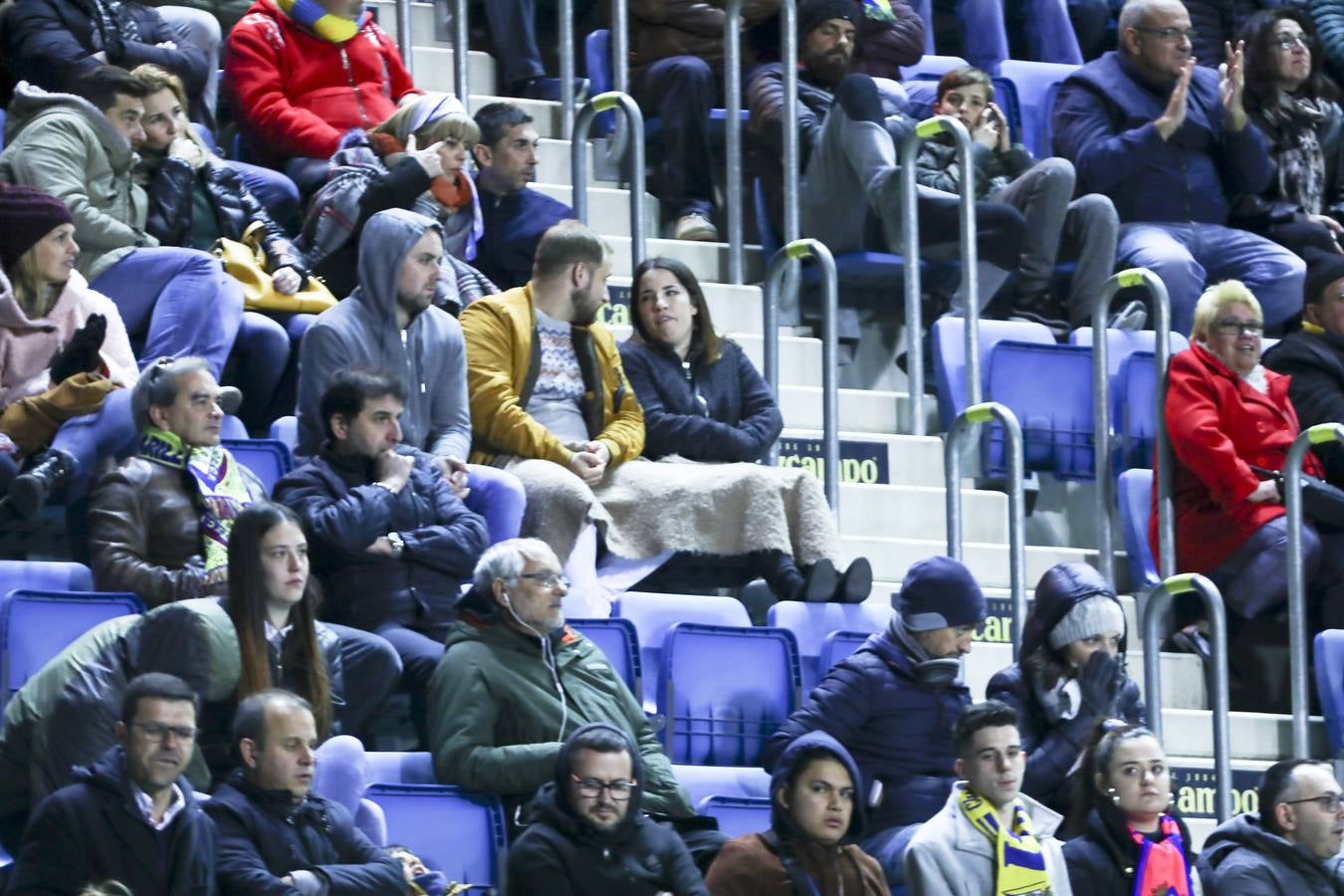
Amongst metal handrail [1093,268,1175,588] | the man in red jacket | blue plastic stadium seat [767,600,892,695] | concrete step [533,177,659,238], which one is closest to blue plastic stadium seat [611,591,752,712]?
blue plastic stadium seat [767,600,892,695]

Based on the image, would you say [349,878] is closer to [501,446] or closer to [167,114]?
[501,446]

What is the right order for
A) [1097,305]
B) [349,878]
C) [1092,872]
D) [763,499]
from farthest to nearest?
[1097,305]
[763,499]
[1092,872]
[349,878]

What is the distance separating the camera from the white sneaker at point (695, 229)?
9.86 meters

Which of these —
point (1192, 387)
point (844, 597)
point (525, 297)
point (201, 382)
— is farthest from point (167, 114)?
point (1192, 387)

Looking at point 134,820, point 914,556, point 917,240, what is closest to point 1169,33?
point 917,240

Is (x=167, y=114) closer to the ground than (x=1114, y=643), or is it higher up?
higher up

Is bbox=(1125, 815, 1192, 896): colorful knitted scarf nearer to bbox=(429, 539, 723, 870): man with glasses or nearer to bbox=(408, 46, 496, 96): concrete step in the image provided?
bbox=(429, 539, 723, 870): man with glasses

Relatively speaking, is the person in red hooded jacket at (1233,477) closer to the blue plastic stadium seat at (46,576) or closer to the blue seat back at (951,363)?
the blue seat back at (951,363)

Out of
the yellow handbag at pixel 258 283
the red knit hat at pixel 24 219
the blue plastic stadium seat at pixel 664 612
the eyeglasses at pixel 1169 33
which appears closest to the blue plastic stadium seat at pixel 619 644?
the blue plastic stadium seat at pixel 664 612

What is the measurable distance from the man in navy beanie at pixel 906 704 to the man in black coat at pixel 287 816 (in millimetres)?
1143

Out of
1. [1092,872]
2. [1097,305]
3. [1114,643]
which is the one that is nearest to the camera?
[1092,872]

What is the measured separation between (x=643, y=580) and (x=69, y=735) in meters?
2.18

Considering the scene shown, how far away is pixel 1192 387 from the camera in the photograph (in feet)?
29.3

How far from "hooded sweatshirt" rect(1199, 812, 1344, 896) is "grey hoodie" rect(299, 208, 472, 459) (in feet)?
6.39
